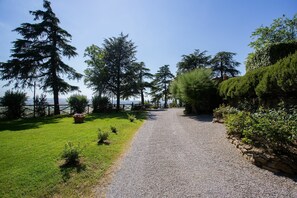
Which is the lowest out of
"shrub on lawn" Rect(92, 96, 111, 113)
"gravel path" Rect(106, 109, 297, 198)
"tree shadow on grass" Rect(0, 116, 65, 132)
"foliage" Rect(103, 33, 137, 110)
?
"gravel path" Rect(106, 109, 297, 198)

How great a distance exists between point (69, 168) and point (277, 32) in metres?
30.1

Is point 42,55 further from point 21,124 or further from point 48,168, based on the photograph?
point 48,168

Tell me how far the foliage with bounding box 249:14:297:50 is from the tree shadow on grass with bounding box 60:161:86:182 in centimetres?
2607

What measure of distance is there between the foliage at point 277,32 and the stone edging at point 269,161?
23.3m

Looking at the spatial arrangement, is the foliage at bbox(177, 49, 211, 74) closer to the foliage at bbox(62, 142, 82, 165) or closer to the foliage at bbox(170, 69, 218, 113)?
the foliage at bbox(170, 69, 218, 113)

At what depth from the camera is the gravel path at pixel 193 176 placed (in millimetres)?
3260

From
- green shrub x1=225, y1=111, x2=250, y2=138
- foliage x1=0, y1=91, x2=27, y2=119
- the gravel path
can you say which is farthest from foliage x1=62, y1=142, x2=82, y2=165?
foliage x1=0, y1=91, x2=27, y2=119

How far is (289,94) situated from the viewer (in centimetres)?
698

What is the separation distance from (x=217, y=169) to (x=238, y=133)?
2.30 m

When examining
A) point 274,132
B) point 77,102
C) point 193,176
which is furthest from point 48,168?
point 77,102

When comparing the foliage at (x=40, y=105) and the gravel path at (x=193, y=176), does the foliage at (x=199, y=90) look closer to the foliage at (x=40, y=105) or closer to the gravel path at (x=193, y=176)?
the gravel path at (x=193, y=176)

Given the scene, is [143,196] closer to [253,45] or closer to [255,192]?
[255,192]

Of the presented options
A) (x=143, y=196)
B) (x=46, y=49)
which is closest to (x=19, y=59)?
(x=46, y=49)

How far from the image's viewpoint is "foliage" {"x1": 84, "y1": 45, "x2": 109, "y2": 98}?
23906mm
